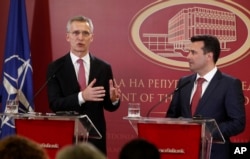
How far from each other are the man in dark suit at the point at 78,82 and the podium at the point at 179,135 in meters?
0.74

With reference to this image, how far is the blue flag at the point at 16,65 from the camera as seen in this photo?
6551mm

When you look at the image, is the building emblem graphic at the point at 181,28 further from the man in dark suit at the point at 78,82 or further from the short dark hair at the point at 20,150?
the short dark hair at the point at 20,150

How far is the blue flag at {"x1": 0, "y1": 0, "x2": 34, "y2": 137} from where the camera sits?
21.5ft

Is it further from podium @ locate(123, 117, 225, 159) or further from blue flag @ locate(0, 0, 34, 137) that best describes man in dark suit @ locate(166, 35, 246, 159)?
blue flag @ locate(0, 0, 34, 137)

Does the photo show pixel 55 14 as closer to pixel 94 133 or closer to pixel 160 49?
pixel 160 49

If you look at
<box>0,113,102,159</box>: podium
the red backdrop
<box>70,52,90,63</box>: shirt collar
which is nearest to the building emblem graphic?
the red backdrop

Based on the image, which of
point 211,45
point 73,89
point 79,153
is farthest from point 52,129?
point 79,153

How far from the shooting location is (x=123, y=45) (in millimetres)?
6848

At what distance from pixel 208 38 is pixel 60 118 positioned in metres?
1.75

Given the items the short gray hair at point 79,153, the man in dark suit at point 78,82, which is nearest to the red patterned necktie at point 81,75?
the man in dark suit at point 78,82

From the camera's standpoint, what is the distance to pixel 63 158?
268 centimetres

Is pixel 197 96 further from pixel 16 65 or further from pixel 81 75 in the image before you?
pixel 16 65

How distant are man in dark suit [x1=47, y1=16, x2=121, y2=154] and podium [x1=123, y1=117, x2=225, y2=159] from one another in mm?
742

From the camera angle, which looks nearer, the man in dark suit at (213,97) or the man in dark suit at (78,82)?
the man in dark suit at (213,97)
